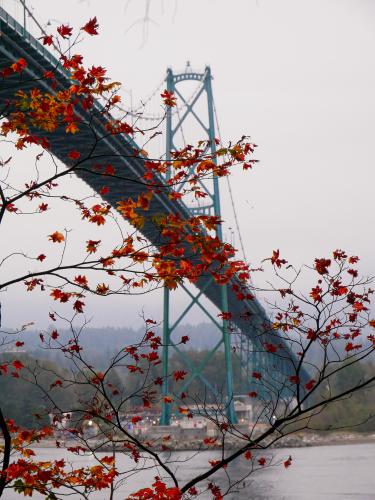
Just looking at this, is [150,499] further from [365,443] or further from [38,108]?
[365,443]

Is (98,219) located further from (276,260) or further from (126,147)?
(126,147)

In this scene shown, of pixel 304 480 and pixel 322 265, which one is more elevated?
pixel 322 265

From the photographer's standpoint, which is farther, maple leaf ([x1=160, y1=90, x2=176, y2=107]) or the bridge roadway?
the bridge roadway

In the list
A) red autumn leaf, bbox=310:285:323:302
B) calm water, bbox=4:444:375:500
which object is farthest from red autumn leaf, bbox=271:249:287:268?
calm water, bbox=4:444:375:500

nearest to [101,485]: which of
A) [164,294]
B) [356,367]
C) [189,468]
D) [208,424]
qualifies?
[189,468]

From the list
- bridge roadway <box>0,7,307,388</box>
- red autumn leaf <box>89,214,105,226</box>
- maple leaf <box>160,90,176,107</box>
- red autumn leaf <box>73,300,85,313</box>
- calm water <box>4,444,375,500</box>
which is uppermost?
bridge roadway <box>0,7,307,388</box>

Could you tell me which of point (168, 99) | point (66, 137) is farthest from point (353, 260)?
point (66, 137)

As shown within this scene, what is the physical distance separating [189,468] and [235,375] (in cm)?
4369

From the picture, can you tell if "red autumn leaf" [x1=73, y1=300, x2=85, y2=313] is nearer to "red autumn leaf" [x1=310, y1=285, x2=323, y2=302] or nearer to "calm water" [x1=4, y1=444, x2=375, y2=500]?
"red autumn leaf" [x1=310, y1=285, x2=323, y2=302]

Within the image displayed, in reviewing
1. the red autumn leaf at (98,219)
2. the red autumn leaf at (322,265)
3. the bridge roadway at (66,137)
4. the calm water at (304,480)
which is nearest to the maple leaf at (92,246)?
the red autumn leaf at (98,219)

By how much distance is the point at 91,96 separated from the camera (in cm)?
458

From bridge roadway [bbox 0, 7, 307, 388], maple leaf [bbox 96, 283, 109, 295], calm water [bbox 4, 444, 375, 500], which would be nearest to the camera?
maple leaf [bbox 96, 283, 109, 295]

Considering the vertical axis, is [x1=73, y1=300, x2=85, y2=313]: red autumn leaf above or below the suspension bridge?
below

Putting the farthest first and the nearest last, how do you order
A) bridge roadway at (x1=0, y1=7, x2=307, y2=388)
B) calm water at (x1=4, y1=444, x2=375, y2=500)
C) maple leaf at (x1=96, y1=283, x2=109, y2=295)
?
calm water at (x1=4, y1=444, x2=375, y2=500) < bridge roadway at (x1=0, y1=7, x2=307, y2=388) < maple leaf at (x1=96, y1=283, x2=109, y2=295)
